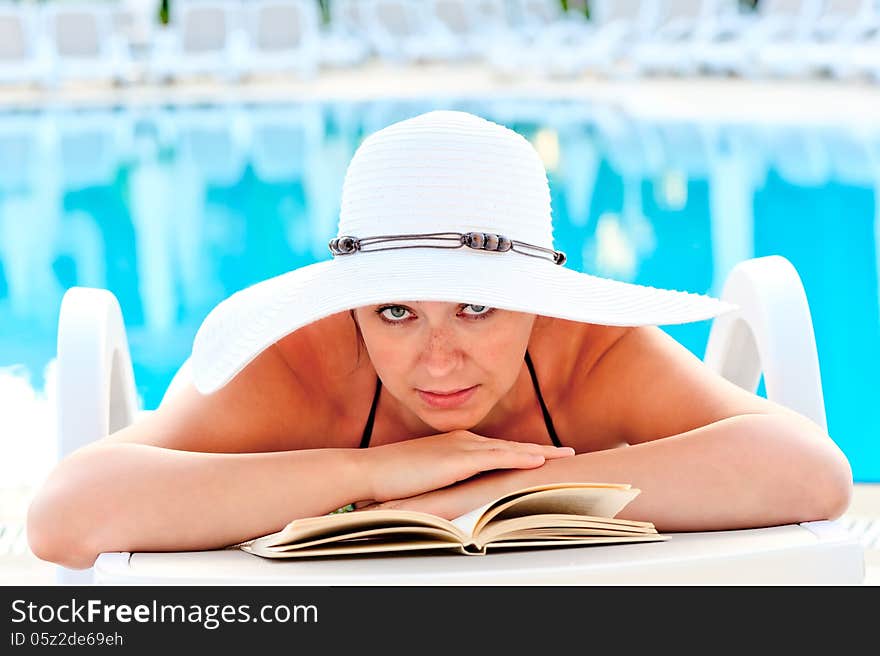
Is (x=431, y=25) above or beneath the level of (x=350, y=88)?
above

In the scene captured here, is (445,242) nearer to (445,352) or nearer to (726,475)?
(445,352)

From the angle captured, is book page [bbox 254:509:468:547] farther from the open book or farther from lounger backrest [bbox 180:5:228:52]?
lounger backrest [bbox 180:5:228:52]

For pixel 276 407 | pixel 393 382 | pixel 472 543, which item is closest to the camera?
pixel 472 543

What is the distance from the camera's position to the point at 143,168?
10617 millimetres

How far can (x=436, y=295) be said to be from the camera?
4.63ft

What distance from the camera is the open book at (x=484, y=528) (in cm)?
128

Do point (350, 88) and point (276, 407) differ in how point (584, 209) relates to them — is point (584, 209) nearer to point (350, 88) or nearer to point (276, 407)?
point (276, 407)

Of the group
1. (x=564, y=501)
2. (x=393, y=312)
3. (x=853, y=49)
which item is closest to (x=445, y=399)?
A: (x=393, y=312)

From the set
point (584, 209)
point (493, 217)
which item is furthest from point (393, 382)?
point (584, 209)

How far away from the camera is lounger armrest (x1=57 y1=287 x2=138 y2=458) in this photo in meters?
1.92

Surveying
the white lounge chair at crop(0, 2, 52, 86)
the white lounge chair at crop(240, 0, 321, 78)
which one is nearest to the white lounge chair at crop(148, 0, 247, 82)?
the white lounge chair at crop(240, 0, 321, 78)

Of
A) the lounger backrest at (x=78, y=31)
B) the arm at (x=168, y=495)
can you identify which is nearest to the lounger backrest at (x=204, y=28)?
the lounger backrest at (x=78, y=31)

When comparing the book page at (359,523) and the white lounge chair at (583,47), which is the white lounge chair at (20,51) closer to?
the white lounge chair at (583,47)
